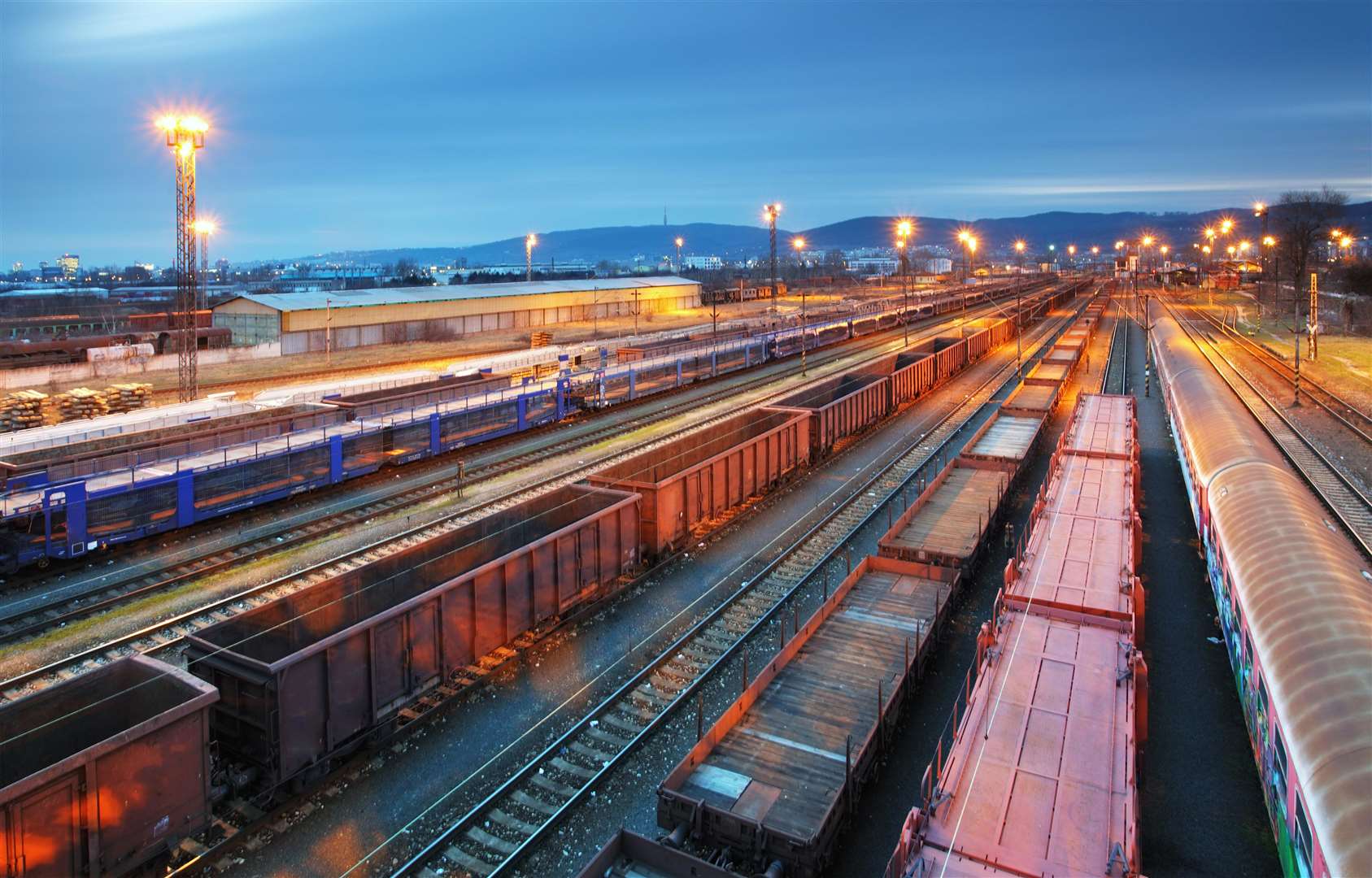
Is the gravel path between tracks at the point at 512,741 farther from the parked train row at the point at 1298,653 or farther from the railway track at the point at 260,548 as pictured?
the parked train row at the point at 1298,653

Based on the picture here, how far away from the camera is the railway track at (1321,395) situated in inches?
1391

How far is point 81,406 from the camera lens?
36719 mm

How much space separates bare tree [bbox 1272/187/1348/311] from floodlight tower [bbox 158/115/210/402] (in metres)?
107

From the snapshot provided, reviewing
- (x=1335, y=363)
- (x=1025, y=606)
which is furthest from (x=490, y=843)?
(x=1335, y=363)

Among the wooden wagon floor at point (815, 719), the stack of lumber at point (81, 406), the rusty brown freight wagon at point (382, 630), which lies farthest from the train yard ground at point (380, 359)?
the wooden wagon floor at point (815, 719)

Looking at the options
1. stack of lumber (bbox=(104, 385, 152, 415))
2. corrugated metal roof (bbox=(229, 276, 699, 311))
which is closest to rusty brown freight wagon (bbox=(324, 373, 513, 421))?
stack of lumber (bbox=(104, 385, 152, 415))

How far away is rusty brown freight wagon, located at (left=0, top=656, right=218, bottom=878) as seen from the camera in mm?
8445

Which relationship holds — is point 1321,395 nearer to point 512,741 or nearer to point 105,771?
point 512,741

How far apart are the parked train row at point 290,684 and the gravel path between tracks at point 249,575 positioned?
5560mm

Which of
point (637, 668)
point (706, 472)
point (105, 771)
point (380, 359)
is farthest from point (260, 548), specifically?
point (380, 359)

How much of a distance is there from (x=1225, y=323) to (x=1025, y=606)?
82503 mm

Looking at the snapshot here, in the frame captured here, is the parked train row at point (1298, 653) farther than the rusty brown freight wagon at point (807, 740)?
No

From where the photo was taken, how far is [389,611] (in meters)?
12.2

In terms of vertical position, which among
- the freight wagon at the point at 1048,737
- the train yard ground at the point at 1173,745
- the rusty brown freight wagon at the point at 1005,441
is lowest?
the train yard ground at the point at 1173,745
